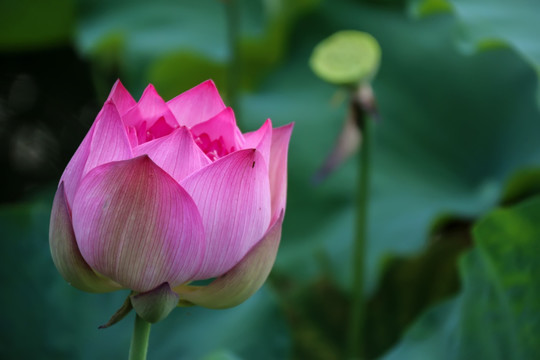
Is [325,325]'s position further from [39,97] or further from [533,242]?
[39,97]

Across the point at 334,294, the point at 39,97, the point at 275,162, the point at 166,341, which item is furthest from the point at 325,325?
the point at 39,97

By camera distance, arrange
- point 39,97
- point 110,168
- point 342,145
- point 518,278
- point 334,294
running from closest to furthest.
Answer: point 110,168
point 518,278
point 342,145
point 334,294
point 39,97

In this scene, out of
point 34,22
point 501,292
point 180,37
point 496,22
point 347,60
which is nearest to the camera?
point 501,292

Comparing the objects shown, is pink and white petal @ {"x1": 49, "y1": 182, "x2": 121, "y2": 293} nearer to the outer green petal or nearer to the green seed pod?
the outer green petal

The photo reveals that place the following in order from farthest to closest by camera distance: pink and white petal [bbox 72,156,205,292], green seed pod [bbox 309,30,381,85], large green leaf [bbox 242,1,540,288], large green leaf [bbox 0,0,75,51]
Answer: large green leaf [bbox 0,0,75,51] → large green leaf [bbox 242,1,540,288] → green seed pod [bbox 309,30,381,85] → pink and white petal [bbox 72,156,205,292]

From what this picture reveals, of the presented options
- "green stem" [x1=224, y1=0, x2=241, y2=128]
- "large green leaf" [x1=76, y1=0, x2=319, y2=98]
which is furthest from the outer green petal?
"large green leaf" [x1=76, y1=0, x2=319, y2=98]

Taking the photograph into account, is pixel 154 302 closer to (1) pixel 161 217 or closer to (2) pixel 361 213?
(1) pixel 161 217

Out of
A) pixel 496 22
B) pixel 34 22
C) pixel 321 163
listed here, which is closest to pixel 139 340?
pixel 496 22
